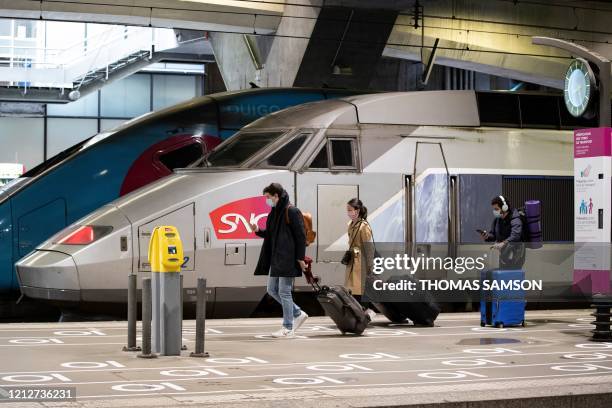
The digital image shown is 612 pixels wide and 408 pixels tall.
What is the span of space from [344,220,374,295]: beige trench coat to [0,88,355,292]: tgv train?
4.48m

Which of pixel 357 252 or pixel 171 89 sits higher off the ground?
pixel 171 89

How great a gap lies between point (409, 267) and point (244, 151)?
2801 mm

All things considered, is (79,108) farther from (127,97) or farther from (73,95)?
(73,95)

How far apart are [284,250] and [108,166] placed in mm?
5434

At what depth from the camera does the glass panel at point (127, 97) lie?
4153cm

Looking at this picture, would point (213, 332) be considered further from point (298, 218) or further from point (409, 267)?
point (409, 267)

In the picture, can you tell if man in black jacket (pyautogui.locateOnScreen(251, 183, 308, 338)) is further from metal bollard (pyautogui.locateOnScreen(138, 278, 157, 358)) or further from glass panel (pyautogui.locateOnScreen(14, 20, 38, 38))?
glass panel (pyautogui.locateOnScreen(14, 20, 38, 38))

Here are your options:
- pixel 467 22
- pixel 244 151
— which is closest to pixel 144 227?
pixel 244 151

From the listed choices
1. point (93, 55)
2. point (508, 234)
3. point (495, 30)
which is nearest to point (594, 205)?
point (508, 234)

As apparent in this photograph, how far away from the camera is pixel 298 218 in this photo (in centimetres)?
1194

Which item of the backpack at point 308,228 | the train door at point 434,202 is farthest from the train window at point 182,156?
the train door at point 434,202

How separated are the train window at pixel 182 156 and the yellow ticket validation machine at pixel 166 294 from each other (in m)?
6.27

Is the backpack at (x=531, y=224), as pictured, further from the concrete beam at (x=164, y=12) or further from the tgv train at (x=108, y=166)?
the concrete beam at (x=164, y=12)

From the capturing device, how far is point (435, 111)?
15711mm
